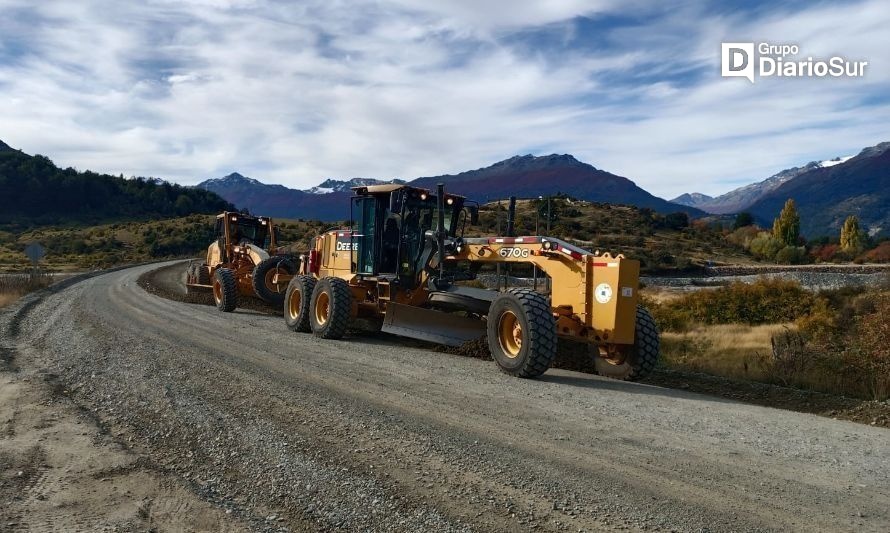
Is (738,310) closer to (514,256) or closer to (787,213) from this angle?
(514,256)

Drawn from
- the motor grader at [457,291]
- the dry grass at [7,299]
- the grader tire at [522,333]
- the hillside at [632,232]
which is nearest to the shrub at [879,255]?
the hillside at [632,232]

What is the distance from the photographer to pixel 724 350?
1391 cm

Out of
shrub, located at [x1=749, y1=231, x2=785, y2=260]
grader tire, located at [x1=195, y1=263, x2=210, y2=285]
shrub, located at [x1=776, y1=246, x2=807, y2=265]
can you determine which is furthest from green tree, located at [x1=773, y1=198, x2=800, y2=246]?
grader tire, located at [x1=195, y1=263, x2=210, y2=285]

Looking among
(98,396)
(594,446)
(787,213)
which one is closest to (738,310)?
(594,446)

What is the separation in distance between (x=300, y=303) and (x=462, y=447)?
9.17 meters

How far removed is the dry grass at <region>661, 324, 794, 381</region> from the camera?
1055cm

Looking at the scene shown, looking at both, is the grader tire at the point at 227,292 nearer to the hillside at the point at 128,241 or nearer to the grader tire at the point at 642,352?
the grader tire at the point at 642,352

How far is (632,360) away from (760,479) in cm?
413

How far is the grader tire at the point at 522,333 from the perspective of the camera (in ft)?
27.5

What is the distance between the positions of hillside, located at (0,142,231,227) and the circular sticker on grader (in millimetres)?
108740

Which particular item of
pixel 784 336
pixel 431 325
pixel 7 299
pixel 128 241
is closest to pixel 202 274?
pixel 7 299

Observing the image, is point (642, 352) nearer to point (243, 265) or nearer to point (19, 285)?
point (243, 265)

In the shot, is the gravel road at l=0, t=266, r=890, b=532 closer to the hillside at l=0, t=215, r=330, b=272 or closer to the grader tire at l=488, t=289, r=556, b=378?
the grader tire at l=488, t=289, r=556, b=378

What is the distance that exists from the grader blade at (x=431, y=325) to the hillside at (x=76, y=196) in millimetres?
104567
